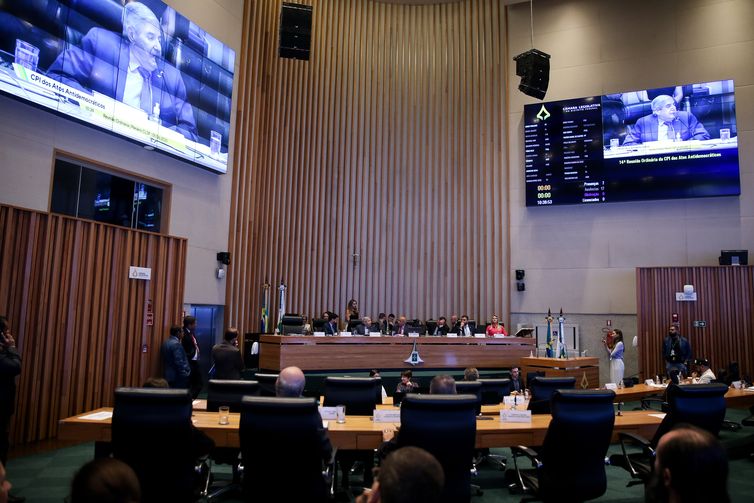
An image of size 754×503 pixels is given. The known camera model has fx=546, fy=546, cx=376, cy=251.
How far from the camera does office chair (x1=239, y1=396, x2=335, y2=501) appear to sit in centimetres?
306

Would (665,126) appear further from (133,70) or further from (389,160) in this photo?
(133,70)

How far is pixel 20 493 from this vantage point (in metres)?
4.54

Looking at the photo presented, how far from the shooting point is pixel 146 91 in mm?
8516

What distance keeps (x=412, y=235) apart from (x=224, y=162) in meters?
4.71

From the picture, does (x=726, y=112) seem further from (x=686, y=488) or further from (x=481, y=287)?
(x=686, y=488)

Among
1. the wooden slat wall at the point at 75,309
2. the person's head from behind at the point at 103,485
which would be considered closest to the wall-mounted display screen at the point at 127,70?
the wooden slat wall at the point at 75,309

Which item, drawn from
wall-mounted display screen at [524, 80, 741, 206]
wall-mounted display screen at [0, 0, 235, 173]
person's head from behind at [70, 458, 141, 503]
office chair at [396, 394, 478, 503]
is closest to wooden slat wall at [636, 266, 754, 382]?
wall-mounted display screen at [524, 80, 741, 206]

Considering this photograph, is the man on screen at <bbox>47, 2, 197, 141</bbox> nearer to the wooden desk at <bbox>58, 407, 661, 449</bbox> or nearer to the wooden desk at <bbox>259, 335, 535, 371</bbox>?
the wooden desk at <bbox>259, 335, 535, 371</bbox>

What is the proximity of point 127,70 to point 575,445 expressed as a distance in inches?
312

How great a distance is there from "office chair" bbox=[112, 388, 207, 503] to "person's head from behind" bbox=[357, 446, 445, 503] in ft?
6.23

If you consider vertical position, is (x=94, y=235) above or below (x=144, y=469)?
above

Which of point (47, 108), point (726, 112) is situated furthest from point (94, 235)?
point (726, 112)

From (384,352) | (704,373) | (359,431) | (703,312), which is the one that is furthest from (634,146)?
(359,431)

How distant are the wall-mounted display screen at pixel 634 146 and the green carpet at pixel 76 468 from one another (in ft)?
22.1
